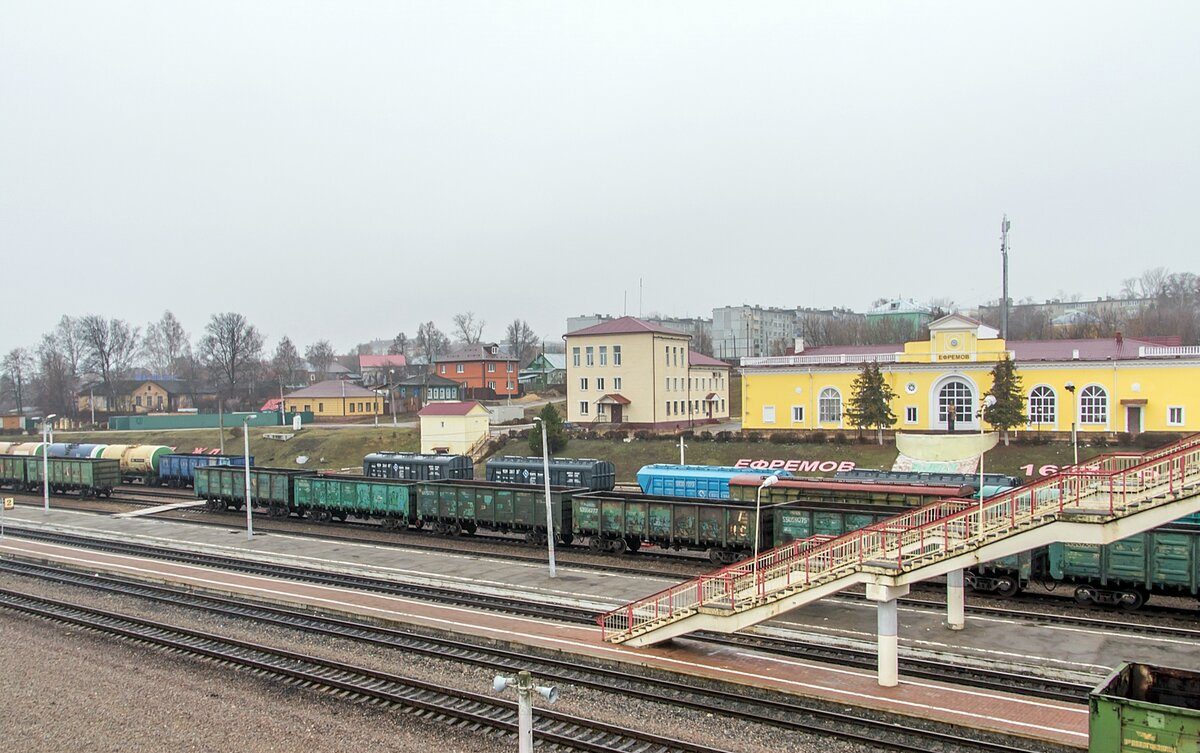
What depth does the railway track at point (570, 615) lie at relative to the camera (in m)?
18.8

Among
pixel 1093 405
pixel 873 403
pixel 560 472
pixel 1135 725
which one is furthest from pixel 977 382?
pixel 1135 725

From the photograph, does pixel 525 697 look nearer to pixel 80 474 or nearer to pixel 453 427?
pixel 80 474

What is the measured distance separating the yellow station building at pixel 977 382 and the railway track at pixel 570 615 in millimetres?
37538

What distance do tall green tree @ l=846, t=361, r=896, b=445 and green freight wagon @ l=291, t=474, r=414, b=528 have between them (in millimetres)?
33923

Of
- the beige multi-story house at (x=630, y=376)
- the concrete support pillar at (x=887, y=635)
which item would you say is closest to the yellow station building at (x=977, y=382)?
the beige multi-story house at (x=630, y=376)

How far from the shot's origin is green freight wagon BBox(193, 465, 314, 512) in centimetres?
4678

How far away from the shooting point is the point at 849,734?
16.3 meters

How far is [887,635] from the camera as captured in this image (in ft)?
61.5

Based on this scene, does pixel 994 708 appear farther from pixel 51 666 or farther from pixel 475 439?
pixel 475 439

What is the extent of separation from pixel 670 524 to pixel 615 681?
44.3ft

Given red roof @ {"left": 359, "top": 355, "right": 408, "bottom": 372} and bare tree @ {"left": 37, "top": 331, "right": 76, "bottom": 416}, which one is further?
red roof @ {"left": 359, "top": 355, "right": 408, "bottom": 372}

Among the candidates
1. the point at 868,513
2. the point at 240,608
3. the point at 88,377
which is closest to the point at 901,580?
the point at 868,513

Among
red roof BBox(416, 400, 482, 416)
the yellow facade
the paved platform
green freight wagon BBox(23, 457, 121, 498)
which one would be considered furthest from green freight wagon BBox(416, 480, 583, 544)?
red roof BBox(416, 400, 482, 416)

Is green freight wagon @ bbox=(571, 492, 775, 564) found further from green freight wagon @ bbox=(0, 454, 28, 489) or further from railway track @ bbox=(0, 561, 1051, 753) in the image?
green freight wagon @ bbox=(0, 454, 28, 489)
